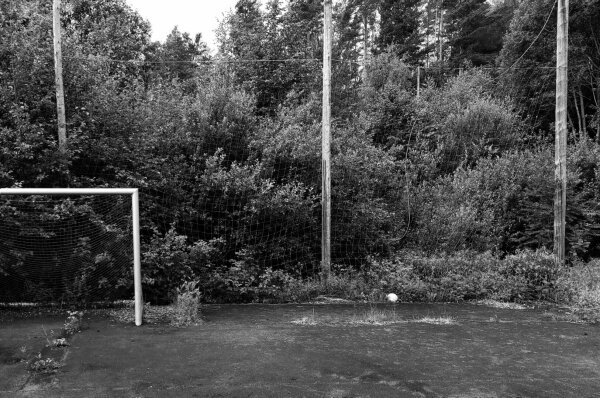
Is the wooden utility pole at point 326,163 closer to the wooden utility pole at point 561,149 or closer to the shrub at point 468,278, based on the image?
the shrub at point 468,278

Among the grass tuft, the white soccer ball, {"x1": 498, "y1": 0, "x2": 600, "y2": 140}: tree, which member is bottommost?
the grass tuft

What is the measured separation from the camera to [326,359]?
4789mm

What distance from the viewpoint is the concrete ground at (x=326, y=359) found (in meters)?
4.06

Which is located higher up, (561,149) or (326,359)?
(561,149)

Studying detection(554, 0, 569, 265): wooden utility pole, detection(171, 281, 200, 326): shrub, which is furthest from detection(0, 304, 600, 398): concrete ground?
detection(554, 0, 569, 265): wooden utility pole

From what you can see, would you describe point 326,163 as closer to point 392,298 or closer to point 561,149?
point 392,298

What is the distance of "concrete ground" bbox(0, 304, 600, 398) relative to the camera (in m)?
4.06

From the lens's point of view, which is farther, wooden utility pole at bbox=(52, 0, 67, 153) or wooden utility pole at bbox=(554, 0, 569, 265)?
wooden utility pole at bbox=(554, 0, 569, 265)

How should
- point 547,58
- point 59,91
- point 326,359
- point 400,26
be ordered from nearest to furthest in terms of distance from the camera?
point 326,359 < point 59,91 < point 547,58 < point 400,26

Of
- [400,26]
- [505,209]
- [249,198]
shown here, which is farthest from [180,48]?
[249,198]

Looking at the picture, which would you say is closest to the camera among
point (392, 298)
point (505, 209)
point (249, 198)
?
point (392, 298)

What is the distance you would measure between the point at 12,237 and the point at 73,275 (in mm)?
919

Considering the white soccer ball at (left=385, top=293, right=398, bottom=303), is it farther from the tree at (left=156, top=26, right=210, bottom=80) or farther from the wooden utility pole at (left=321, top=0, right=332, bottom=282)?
the tree at (left=156, top=26, right=210, bottom=80)

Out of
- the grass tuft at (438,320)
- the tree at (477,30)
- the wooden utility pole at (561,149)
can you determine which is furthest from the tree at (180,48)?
the grass tuft at (438,320)
